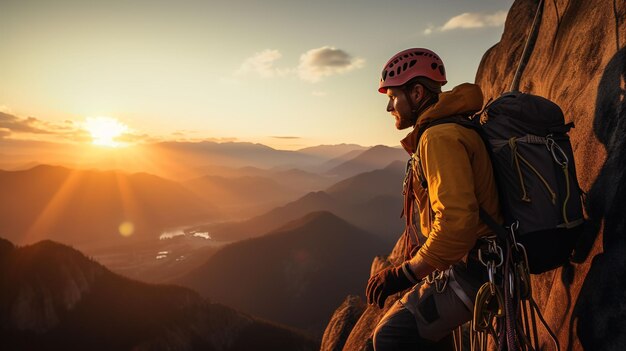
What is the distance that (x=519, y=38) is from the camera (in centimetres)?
1148

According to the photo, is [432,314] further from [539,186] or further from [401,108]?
[401,108]

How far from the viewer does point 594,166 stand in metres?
4.92

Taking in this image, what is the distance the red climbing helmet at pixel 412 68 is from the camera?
4945 millimetres

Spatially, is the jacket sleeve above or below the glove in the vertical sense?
above

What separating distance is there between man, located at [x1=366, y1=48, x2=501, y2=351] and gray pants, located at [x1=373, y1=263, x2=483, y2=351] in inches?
0.5

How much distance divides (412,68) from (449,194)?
89.5 inches

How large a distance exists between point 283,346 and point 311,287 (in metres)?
78.6

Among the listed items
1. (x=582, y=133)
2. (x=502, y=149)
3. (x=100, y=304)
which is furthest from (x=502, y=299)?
(x=100, y=304)

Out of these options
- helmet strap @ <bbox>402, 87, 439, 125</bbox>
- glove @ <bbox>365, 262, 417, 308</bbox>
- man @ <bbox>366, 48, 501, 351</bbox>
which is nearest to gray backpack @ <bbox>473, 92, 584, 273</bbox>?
man @ <bbox>366, 48, 501, 351</bbox>

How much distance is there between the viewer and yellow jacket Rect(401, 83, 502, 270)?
141 inches

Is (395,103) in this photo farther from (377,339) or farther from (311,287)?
(311,287)

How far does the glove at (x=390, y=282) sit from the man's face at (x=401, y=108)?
2.10 m

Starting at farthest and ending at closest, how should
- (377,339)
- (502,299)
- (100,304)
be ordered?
(100,304) < (377,339) < (502,299)

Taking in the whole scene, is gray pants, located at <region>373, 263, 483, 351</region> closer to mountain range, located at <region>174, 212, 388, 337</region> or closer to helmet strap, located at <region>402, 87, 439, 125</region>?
helmet strap, located at <region>402, 87, 439, 125</region>
